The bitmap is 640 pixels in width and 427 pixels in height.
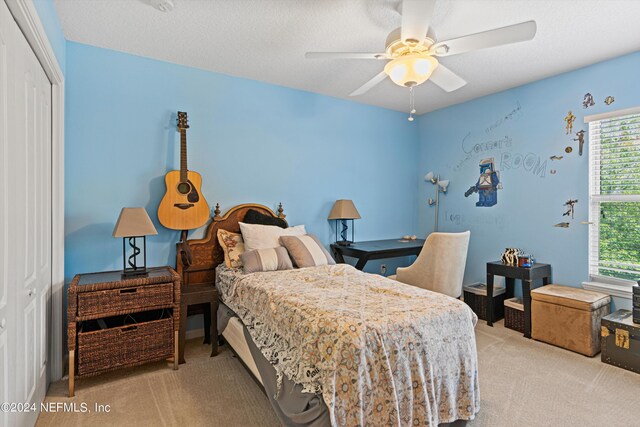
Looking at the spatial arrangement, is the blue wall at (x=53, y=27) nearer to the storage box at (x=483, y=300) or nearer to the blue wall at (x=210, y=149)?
the blue wall at (x=210, y=149)

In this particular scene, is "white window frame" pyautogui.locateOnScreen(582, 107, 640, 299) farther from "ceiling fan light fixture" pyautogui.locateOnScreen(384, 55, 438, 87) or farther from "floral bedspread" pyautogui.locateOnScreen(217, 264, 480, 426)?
"ceiling fan light fixture" pyautogui.locateOnScreen(384, 55, 438, 87)

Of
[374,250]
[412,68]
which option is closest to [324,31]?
[412,68]

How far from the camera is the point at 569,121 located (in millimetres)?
3291

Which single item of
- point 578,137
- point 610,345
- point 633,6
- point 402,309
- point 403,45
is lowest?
point 610,345

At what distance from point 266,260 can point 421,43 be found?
76.7 inches

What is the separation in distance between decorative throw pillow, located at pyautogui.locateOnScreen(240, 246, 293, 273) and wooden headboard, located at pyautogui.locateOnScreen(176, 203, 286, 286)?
477 mm

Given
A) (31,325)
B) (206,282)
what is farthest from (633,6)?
(31,325)

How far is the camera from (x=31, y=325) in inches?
73.5

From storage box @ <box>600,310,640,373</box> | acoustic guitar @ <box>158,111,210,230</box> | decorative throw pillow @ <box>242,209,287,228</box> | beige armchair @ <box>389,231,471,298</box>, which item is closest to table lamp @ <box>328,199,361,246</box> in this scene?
decorative throw pillow @ <box>242,209,287,228</box>

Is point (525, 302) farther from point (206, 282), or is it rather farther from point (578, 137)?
point (206, 282)

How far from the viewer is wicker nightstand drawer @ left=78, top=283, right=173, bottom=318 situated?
7.40ft

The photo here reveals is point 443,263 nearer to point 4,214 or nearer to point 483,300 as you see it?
point 483,300

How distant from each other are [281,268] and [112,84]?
213cm

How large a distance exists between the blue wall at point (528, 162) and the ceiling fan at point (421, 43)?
74.5 inches
